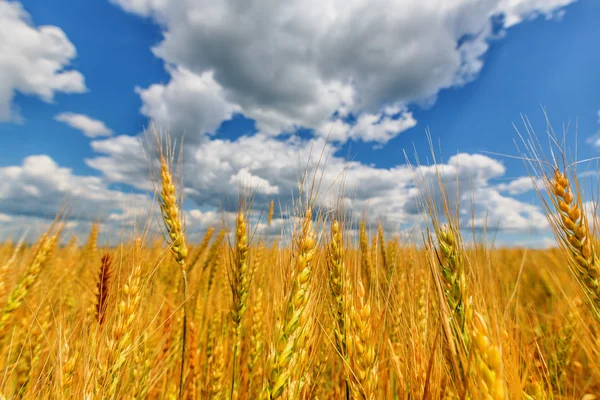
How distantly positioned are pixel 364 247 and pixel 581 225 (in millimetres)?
2870

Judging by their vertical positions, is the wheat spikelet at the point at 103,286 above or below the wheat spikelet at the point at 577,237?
below

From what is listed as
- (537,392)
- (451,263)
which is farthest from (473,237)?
(537,392)

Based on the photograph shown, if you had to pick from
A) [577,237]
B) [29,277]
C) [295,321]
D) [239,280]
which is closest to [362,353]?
[295,321]

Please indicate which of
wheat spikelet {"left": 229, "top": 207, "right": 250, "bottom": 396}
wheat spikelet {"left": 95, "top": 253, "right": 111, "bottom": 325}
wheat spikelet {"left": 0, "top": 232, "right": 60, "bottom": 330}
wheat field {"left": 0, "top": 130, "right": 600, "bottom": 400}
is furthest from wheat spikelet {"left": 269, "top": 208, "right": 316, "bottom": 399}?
wheat spikelet {"left": 0, "top": 232, "right": 60, "bottom": 330}

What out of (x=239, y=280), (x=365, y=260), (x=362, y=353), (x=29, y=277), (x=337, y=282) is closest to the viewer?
(x=362, y=353)

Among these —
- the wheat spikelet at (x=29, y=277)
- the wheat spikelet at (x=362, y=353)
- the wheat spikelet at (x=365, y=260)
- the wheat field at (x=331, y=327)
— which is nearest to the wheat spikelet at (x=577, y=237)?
the wheat field at (x=331, y=327)

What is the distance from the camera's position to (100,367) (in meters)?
1.44

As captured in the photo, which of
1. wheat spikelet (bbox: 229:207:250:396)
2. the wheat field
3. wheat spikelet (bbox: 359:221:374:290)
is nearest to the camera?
the wheat field

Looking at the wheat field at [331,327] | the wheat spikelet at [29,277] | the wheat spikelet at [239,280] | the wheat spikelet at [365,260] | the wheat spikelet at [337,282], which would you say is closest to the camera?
the wheat field at [331,327]

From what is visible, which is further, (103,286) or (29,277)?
(29,277)

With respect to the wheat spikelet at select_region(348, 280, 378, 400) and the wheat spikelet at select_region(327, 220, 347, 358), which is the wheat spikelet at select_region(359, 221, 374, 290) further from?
the wheat spikelet at select_region(348, 280, 378, 400)

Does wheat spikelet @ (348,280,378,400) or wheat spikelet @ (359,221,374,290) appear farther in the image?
wheat spikelet @ (359,221,374,290)

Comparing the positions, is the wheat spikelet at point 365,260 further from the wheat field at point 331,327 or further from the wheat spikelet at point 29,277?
the wheat spikelet at point 29,277

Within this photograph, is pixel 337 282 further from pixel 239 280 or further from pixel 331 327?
pixel 239 280
